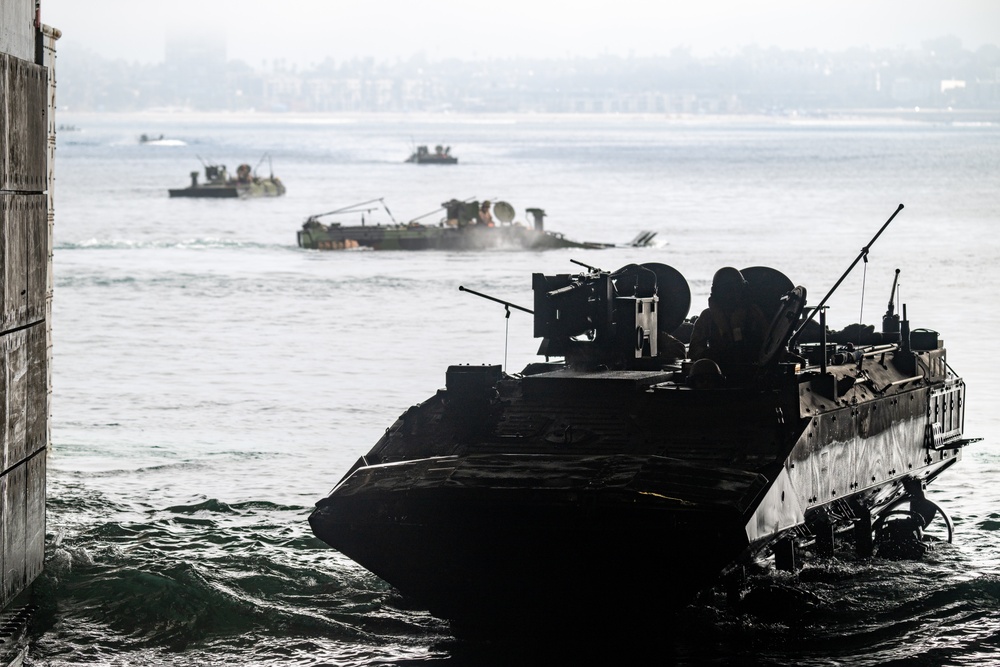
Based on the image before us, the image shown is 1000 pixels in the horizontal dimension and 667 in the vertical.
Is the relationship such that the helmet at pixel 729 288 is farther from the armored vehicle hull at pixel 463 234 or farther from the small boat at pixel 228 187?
the small boat at pixel 228 187

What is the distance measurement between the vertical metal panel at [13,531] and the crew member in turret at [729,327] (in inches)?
246

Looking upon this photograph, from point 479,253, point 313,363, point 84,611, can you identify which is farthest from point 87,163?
point 84,611

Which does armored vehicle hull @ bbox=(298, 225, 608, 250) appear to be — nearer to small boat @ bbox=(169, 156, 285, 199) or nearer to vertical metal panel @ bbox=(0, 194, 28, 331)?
small boat @ bbox=(169, 156, 285, 199)

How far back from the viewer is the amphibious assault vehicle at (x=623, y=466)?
44.4 feet

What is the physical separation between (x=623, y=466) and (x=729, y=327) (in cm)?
271

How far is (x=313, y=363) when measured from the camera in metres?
33.6

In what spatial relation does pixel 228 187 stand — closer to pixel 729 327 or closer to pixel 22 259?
pixel 729 327

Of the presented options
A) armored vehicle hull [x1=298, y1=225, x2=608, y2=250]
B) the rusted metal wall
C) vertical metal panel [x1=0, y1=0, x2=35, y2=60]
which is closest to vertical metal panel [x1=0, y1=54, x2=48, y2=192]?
the rusted metal wall

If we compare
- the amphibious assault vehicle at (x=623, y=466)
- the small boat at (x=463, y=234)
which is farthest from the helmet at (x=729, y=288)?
the small boat at (x=463, y=234)

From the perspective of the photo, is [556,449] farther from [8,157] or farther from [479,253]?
[479,253]

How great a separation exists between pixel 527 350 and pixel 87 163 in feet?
435

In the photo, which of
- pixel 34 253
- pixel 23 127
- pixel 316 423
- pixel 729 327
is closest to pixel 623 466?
pixel 729 327

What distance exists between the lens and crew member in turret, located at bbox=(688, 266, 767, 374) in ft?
52.7

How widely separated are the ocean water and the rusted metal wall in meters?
1.03
